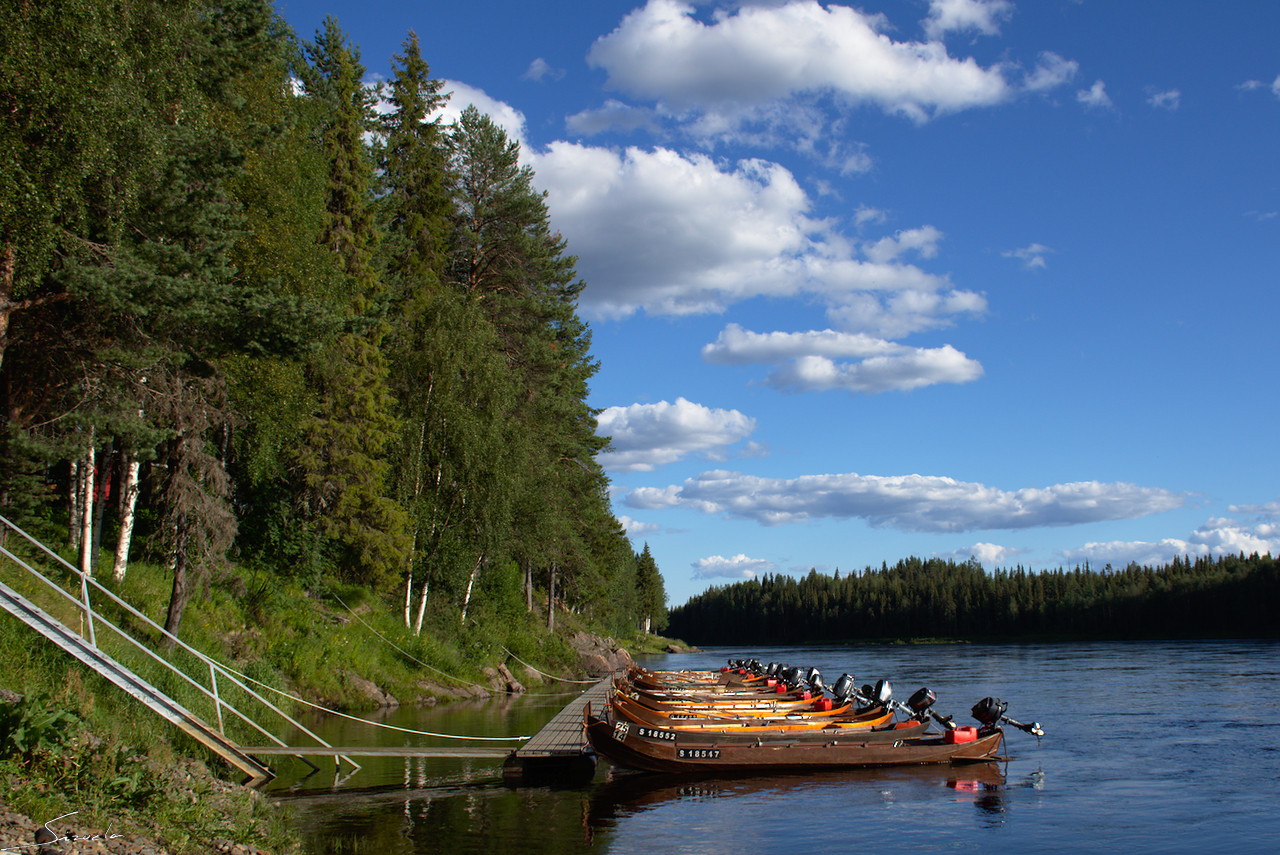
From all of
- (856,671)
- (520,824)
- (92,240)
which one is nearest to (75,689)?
(520,824)

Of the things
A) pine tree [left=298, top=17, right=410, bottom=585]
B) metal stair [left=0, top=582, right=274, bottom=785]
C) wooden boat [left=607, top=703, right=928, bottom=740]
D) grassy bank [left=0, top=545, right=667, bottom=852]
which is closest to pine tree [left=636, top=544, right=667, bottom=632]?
grassy bank [left=0, top=545, right=667, bottom=852]

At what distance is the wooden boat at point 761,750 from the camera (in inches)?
667

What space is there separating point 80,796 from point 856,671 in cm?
4809

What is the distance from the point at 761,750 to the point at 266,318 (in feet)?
39.2

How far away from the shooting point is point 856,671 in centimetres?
5141

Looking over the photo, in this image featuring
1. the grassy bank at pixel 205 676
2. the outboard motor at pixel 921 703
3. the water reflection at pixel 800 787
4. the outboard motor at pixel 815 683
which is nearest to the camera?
the grassy bank at pixel 205 676

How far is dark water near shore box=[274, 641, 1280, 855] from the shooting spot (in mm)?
12281

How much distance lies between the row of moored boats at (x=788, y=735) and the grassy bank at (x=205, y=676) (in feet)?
21.8

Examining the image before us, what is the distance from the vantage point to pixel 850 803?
1515 cm

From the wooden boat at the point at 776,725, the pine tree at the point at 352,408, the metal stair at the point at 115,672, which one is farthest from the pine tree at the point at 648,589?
the metal stair at the point at 115,672

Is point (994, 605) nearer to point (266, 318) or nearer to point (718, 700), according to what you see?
point (718, 700)

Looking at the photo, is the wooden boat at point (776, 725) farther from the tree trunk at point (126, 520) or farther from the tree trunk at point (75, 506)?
the tree trunk at point (75, 506)

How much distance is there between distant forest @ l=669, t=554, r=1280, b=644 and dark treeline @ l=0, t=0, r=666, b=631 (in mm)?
89044

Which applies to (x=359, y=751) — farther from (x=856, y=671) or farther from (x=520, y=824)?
(x=856, y=671)
